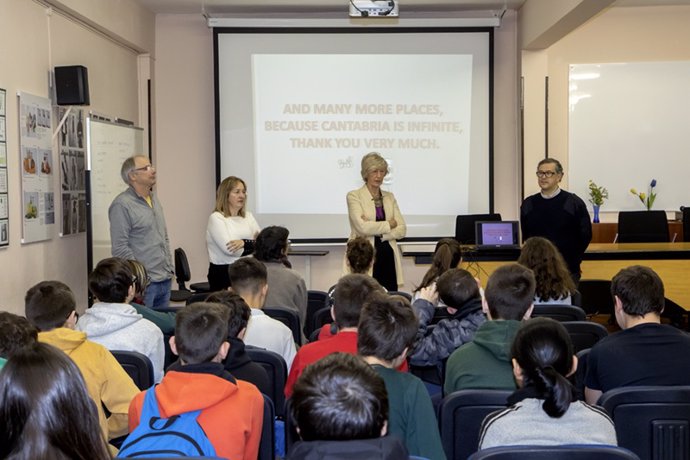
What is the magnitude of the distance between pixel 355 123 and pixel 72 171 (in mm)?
2944

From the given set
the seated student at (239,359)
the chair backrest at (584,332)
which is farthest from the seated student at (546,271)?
the seated student at (239,359)

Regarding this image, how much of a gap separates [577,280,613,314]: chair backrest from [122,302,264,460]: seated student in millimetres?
4418

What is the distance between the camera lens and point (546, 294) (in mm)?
4152

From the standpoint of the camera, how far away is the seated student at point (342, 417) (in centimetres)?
154

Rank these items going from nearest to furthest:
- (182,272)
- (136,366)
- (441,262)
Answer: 1. (136,366)
2. (441,262)
3. (182,272)

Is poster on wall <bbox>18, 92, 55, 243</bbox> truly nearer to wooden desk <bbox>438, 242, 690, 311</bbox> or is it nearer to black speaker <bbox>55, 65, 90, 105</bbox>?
black speaker <bbox>55, 65, 90, 105</bbox>

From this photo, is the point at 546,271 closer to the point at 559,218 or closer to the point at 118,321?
the point at 559,218

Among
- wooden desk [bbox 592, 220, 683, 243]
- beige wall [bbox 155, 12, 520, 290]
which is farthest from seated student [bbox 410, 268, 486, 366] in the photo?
wooden desk [bbox 592, 220, 683, 243]

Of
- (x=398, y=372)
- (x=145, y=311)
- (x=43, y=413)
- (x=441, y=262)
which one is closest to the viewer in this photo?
(x=43, y=413)

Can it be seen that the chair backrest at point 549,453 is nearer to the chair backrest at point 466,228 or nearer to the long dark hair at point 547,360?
the long dark hair at point 547,360

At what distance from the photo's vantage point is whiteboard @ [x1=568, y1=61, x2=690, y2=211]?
9086 mm

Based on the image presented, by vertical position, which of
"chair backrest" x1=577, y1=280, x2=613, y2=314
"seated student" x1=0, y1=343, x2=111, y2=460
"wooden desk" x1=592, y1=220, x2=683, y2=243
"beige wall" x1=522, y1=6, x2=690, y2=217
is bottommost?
"chair backrest" x1=577, y1=280, x2=613, y2=314

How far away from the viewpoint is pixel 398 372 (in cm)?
233

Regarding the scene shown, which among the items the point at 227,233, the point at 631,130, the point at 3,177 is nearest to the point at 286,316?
the point at 227,233
